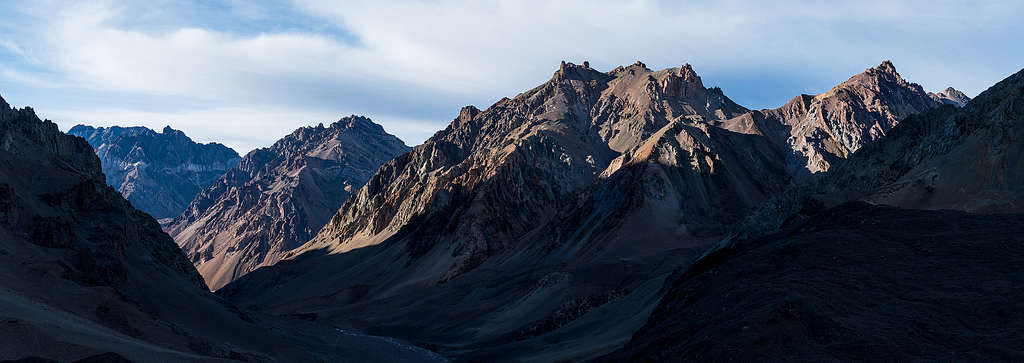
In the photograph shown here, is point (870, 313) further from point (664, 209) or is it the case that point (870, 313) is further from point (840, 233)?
point (664, 209)

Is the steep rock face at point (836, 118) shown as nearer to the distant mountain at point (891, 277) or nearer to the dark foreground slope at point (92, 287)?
the dark foreground slope at point (92, 287)

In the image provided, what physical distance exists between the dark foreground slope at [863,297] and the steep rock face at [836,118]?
375 feet

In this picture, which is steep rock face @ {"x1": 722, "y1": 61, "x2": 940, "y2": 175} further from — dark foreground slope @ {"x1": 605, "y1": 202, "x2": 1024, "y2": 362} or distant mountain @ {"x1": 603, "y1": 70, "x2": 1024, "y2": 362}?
dark foreground slope @ {"x1": 605, "y1": 202, "x2": 1024, "y2": 362}

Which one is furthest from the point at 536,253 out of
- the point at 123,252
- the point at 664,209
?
the point at 123,252

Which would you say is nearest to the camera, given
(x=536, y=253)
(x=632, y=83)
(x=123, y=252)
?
(x=123, y=252)

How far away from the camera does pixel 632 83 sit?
19300 cm

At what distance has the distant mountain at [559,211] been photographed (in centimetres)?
6612

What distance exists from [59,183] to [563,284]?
135 feet

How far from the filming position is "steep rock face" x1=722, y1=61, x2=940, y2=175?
13975 cm

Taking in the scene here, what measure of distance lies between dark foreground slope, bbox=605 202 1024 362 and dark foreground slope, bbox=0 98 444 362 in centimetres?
1560

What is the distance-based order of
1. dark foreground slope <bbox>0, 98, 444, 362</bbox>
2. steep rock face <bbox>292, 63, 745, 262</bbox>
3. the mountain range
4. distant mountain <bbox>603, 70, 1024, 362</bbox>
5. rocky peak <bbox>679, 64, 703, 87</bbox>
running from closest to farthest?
distant mountain <bbox>603, 70, 1024, 362</bbox>, the mountain range, dark foreground slope <bbox>0, 98, 444, 362</bbox>, steep rock face <bbox>292, 63, 745, 262</bbox>, rocky peak <bbox>679, 64, 703, 87</bbox>

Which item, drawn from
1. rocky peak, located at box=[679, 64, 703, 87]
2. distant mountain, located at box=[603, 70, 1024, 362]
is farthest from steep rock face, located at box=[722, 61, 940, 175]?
distant mountain, located at box=[603, 70, 1024, 362]

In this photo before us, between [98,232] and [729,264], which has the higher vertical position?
[98,232]

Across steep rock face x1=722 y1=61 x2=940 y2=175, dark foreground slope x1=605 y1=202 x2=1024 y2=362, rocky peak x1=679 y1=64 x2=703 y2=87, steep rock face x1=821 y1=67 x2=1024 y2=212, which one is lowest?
dark foreground slope x1=605 y1=202 x2=1024 y2=362
